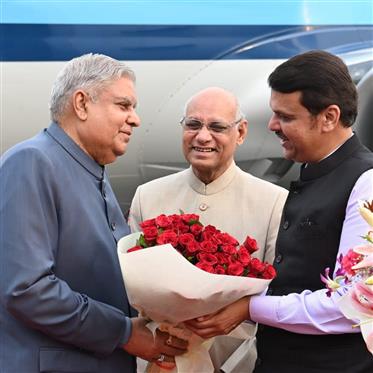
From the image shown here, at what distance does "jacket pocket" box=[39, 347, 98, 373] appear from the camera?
90.1 inches

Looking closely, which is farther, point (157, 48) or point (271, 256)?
point (157, 48)

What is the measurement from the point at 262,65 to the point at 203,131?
2.52 meters

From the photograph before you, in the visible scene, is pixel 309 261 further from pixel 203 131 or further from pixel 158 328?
pixel 203 131

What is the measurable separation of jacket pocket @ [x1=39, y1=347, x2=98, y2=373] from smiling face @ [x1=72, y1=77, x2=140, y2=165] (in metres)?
0.60

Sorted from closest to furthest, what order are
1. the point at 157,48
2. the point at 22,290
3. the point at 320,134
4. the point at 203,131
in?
1. the point at 22,290
2. the point at 320,134
3. the point at 203,131
4. the point at 157,48

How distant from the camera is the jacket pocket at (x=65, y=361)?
7.51 feet

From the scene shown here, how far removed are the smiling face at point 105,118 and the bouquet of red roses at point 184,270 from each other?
30cm

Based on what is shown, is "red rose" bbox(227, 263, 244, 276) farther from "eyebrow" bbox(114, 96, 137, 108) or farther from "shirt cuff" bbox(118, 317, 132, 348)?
"eyebrow" bbox(114, 96, 137, 108)

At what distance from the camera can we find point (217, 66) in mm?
5336

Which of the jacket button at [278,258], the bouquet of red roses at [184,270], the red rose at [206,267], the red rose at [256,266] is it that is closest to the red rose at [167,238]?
the bouquet of red roses at [184,270]

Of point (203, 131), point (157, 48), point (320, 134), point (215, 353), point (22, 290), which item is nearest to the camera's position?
point (22, 290)

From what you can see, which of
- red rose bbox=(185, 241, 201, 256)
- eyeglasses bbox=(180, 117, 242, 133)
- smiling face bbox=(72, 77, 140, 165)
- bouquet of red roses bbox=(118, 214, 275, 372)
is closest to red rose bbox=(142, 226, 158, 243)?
bouquet of red roses bbox=(118, 214, 275, 372)

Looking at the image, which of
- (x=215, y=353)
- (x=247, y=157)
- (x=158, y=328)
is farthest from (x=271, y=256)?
(x=247, y=157)

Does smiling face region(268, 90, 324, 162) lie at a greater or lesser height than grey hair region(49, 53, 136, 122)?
lesser
